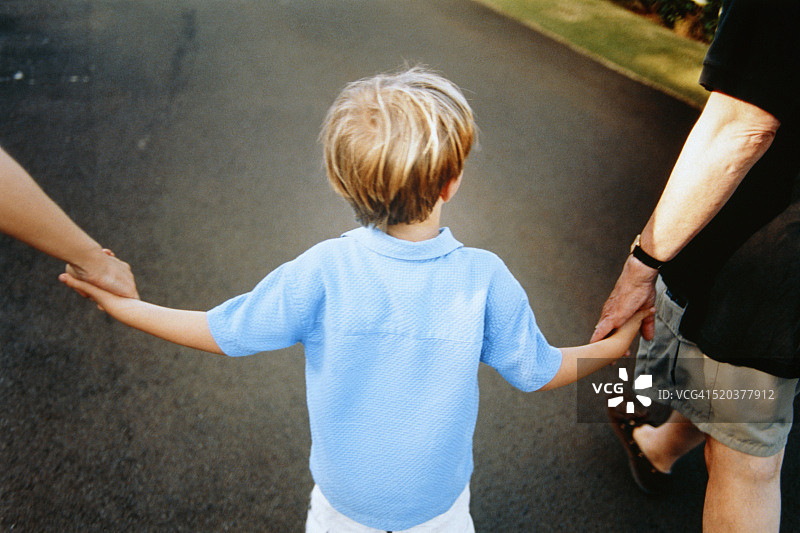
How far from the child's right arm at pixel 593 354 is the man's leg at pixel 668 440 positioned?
0.81 meters

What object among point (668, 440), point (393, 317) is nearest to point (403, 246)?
point (393, 317)

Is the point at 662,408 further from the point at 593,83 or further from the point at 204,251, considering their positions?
the point at 593,83

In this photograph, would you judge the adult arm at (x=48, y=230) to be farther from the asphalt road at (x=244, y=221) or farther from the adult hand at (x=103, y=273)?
the asphalt road at (x=244, y=221)

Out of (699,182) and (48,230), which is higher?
(699,182)

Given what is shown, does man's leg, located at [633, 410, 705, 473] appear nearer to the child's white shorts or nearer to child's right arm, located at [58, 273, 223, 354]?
the child's white shorts

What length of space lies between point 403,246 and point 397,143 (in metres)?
0.19

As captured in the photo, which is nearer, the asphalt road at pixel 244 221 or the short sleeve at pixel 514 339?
the short sleeve at pixel 514 339

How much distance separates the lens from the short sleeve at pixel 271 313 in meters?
1.07

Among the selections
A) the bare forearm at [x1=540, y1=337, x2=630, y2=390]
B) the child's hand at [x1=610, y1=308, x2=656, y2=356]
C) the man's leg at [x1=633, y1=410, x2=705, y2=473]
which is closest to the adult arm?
the bare forearm at [x1=540, y1=337, x2=630, y2=390]

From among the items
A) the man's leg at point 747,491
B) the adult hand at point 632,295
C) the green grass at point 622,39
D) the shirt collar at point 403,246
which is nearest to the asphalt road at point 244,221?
the green grass at point 622,39

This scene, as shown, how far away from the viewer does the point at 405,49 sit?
530 centimetres

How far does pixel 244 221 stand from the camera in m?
3.33

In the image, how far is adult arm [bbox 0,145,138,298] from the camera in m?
1.11

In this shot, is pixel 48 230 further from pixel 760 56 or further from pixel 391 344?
pixel 760 56
